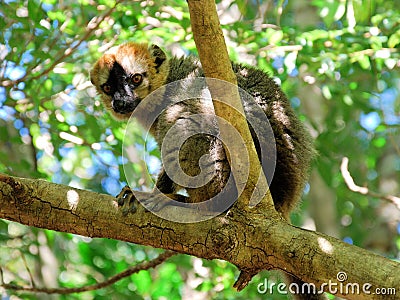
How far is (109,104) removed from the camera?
7.17 m

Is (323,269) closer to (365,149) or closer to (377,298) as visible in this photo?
(377,298)

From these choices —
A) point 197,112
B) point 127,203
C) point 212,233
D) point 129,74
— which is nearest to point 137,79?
point 129,74

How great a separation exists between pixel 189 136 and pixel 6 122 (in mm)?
4137

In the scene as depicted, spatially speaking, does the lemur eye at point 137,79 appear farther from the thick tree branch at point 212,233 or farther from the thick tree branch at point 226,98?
the thick tree branch at point 226,98

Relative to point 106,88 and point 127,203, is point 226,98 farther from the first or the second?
point 106,88

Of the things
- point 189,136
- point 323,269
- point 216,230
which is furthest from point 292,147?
point 323,269

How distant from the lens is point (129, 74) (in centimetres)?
682

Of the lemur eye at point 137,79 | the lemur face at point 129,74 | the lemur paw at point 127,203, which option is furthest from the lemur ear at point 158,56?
the lemur paw at point 127,203

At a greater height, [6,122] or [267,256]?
[267,256]

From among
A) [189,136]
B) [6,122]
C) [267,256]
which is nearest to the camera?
[267,256]

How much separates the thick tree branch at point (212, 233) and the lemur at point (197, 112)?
782 mm

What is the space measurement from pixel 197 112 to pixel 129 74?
145 centimetres

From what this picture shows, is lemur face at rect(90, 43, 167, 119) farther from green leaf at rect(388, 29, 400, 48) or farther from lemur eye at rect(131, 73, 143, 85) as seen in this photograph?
green leaf at rect(388, 29, 400, 48)

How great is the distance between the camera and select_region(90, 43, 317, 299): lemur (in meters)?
5.44
